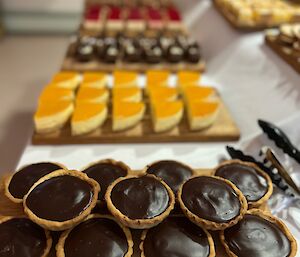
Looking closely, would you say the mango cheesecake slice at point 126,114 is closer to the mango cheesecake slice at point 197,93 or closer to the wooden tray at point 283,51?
the mango cheesecake slice at point 197,93

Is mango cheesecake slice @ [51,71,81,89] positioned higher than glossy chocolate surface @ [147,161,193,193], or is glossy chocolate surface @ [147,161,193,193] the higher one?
glossy chocolate surface @ [147,161,193,193]

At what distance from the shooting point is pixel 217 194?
84 cm

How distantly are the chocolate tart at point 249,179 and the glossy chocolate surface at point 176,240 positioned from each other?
20cm

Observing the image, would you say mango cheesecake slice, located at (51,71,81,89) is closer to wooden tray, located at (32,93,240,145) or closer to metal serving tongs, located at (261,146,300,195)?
wooden tray, located at (32,93,240,145)

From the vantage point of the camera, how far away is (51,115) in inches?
52.7

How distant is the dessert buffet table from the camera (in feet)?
4.20

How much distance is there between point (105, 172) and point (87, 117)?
16.5 inches

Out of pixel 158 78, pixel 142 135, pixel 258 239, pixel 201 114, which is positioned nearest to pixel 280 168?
pixel 258 239

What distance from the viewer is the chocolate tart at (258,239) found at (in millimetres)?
792

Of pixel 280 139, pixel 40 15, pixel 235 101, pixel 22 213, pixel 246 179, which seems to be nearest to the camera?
pixel 22 213

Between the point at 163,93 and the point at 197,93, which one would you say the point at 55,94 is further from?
the point at 197,93

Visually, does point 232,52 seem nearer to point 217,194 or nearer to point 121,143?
point 121,143

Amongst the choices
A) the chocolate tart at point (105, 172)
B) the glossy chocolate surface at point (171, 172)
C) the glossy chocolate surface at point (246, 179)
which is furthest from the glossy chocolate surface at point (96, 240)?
the glossy chocolate surface at point (246, 179)

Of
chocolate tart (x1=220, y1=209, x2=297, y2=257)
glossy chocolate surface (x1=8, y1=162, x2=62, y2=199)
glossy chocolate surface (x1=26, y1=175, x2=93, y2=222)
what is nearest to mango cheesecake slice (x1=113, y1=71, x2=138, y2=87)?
glossy chocolate surface (x1=8, y1=162, x2=62, y2=199)
